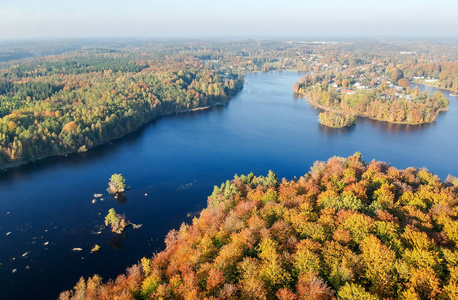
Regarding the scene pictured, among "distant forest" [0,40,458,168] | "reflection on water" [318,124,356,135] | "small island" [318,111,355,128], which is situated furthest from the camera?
"small island" [318,111,355,128]

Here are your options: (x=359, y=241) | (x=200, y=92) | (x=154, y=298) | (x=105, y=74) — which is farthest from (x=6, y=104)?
(x=359, y=241)

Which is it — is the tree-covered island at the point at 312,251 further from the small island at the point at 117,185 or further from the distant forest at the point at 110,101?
the distant forest at the point at 110,101

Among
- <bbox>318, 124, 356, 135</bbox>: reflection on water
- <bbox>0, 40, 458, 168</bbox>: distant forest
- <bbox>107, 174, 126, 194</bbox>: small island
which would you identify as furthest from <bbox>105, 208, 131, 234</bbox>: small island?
<bbox>318, 124, 356, 135</bbox>: reflection on water

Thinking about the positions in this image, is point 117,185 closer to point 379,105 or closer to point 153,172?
point 153,172

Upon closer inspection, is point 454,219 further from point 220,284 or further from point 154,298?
point 154,298

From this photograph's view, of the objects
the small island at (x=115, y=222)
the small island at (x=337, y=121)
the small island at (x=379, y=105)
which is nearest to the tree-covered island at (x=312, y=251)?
the small island at (x=115, y=222)

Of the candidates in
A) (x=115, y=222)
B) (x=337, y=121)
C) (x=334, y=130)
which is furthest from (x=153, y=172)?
(x=337, y=121)

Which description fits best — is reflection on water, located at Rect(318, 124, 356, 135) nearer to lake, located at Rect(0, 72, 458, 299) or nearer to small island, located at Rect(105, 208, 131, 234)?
lake, located at Rect(0, 72, 458, 299)

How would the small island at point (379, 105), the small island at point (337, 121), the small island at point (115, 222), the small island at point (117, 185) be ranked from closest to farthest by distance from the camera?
the small island at point (115, 222)
the small island at point (117, 185)
the small island at point (337, 121)
the small island at point (379, 105)

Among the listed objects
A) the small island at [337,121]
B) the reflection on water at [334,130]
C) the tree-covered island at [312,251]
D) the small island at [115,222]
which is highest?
the tree-covered island at [312,251]
